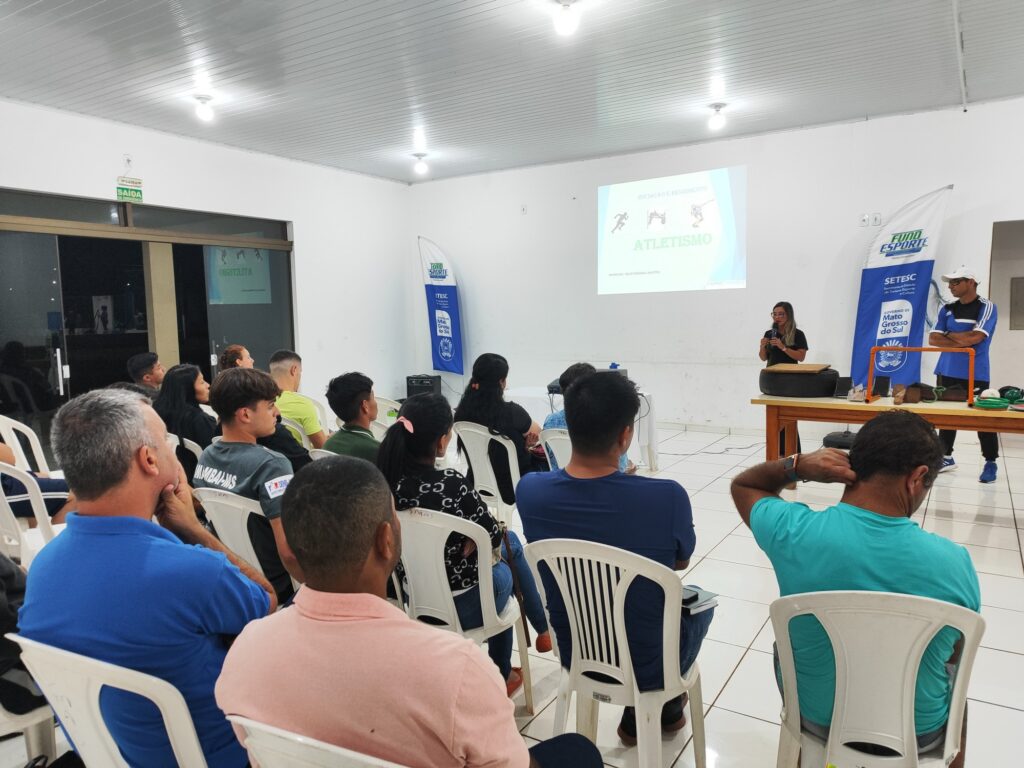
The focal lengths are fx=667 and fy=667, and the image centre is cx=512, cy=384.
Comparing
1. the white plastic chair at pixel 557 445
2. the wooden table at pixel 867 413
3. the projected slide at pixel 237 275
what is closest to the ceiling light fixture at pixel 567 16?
the white plastic chair at pixel 557 445

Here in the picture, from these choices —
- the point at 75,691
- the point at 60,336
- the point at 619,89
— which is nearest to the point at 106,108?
the point at 60,336

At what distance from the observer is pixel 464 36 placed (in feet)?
13.9

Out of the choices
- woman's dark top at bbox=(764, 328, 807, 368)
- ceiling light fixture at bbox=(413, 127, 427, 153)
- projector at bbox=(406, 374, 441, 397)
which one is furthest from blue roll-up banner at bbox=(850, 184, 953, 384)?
projector at bbox=(406, 374, 441, 397)

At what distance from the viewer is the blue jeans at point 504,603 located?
2.09 m

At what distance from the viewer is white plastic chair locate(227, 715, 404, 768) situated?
85 cm

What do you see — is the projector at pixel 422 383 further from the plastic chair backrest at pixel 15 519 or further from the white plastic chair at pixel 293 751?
the white plastic chair at pixel 293 751

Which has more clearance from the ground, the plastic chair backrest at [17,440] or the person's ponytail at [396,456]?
the person's ponytail at [396,456]

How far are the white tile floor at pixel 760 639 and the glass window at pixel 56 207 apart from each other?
194 inches

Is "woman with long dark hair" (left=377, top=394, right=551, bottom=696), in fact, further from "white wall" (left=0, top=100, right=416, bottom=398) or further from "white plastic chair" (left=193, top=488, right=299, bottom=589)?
"white wall" (left=0, top=100, right=416, bottom=398)

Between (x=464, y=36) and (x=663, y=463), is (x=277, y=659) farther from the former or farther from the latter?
(x=663, y=463)

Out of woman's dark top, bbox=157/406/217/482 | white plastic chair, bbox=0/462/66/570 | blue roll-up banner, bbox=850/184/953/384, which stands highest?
blue roll-up banner, bbox=850/184/953/384

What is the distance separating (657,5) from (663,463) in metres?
3.57

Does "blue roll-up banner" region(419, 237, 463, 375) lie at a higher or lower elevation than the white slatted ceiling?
lower

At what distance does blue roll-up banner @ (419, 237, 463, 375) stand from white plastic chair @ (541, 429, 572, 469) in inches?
205
